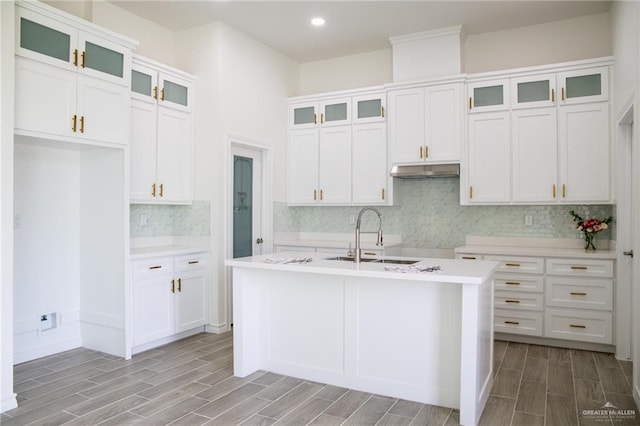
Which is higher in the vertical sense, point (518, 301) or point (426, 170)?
point (426, 170)

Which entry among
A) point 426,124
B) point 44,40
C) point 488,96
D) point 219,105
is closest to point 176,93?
point 219,105

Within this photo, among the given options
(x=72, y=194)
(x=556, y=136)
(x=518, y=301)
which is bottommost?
(x=518, y=301)

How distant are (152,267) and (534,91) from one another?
13.7 feet

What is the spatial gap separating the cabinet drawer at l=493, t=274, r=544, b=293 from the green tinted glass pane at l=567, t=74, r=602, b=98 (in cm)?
185

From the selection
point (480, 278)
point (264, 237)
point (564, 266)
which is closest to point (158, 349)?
point (264, 237)

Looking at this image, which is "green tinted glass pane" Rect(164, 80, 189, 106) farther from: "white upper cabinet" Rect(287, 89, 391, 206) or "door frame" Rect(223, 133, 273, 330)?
"white upper cabinet" Rect(287, 89, 391, 206)

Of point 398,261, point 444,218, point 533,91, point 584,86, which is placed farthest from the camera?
point 444,218

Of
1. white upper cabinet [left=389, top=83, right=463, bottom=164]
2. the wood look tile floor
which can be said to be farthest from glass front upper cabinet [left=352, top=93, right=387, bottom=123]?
the wood look tile floor

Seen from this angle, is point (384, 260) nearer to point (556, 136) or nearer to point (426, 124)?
point (426, 124)

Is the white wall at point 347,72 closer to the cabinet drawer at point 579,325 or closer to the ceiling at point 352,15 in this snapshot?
the ceiling at point 352,15

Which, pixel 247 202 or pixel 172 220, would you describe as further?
pixel 247 202

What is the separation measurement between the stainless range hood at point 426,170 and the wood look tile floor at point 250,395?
6.49ft

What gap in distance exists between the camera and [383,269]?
293 cm

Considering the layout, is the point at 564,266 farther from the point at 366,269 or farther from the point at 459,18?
the point at 459,18
